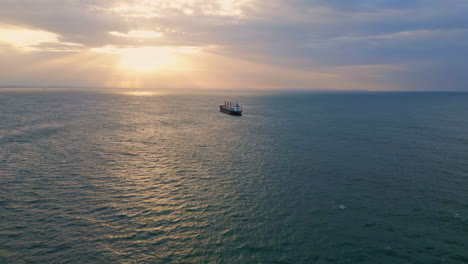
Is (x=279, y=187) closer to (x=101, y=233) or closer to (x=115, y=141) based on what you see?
(x=101, y=233)

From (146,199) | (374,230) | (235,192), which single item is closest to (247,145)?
(235,192)

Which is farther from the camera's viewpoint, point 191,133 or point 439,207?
point 191,133

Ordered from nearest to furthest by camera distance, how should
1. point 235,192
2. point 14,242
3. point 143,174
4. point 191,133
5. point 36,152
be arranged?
point 14,242
point 235,192
point 143,174
point 36,152
point 191,133

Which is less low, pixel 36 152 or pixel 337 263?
pixel 36 152

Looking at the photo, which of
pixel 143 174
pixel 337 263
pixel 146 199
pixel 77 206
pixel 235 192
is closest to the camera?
pixel 337 263

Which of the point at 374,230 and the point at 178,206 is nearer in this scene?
the point at 374,230

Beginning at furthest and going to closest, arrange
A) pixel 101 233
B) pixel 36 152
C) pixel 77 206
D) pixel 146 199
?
pixel 36 152
pixel 146 199
pixel 77 206
pixel 101 233

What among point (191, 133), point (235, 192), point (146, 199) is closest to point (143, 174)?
point (146, 199)

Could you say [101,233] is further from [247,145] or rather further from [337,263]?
[247,145]

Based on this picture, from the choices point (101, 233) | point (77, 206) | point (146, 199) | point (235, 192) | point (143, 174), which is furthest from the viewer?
point (143, 174)
